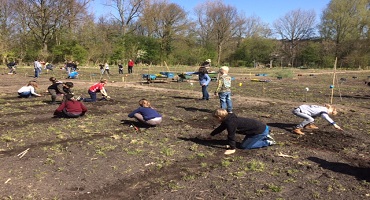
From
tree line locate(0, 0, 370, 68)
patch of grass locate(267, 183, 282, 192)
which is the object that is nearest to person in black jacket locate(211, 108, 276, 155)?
patch of grass locate(267, 183, 282, 192)

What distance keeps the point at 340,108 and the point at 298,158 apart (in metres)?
7.03

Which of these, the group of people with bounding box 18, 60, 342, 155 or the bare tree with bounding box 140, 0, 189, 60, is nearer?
the group of people with bounding box 18, 60, 342, 155

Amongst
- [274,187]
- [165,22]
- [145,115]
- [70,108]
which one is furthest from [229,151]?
[165,22]

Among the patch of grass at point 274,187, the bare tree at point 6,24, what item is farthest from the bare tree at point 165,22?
the patch of grass at point 274,187

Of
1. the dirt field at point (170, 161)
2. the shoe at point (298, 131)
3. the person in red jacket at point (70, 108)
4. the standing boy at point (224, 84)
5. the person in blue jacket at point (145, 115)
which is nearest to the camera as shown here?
the dirt field at point (170, 161)

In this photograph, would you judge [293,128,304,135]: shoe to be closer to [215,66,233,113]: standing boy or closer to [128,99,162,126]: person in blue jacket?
[215,66,233,113]: standing boy

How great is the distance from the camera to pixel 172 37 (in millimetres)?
60938

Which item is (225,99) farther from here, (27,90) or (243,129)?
(27,90)

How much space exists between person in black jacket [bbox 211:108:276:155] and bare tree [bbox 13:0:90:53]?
47.6 m

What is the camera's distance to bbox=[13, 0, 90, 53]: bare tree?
47.8m

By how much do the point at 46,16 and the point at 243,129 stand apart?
4928cm

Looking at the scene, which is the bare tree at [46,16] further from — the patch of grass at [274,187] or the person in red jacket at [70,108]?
the patch of grass at [274,187]

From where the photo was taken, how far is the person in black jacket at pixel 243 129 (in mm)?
6199

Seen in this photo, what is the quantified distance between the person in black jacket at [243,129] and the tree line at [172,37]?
43116 millimetres
